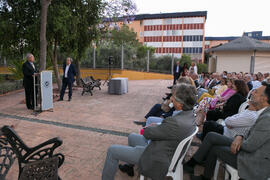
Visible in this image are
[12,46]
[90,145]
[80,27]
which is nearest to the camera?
[90,145]

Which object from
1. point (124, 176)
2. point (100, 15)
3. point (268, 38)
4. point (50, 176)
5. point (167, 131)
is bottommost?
point (124, 176)

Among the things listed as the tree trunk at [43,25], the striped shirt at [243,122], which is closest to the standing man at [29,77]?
the tree trunk at [43,25]

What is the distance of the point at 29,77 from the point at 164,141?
5405 millimetres

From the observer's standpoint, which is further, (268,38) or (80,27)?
(268,38)

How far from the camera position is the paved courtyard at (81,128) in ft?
9.66

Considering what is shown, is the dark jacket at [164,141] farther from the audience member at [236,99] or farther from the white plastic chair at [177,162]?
the audience member at [236,99]

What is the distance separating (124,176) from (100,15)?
8.69 metres

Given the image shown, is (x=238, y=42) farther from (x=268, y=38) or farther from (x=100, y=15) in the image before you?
(x=268, y=38)

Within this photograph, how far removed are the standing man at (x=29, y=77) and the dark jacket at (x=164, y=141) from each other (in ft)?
16.9

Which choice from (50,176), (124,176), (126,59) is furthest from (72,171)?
(126,59)

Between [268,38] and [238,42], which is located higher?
[268,38]

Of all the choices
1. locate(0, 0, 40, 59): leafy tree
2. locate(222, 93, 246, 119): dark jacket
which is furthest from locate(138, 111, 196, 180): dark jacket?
locate(0, 0, 40, 59): leafy tree

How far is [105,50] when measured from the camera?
17688mm

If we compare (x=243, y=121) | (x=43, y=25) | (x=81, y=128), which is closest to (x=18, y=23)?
(x=43, y=25)
